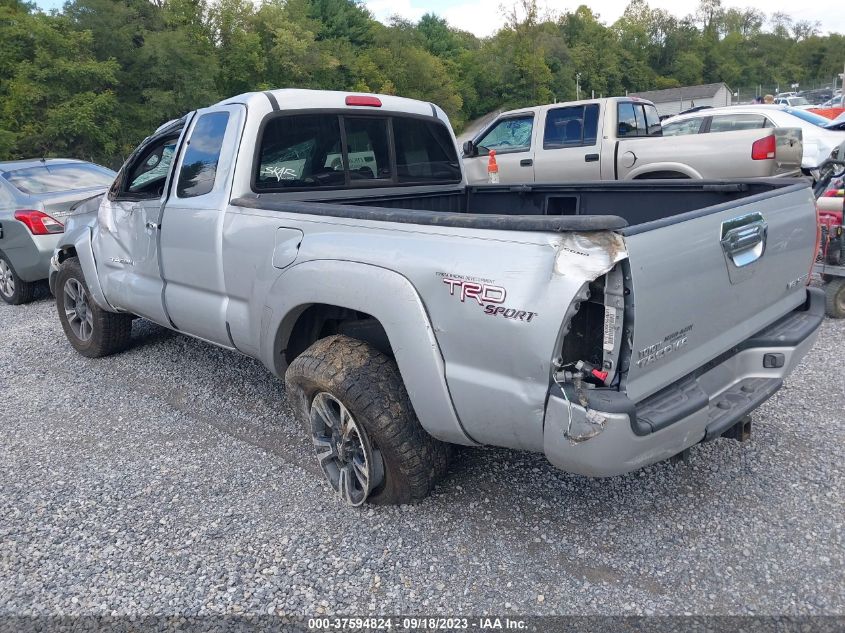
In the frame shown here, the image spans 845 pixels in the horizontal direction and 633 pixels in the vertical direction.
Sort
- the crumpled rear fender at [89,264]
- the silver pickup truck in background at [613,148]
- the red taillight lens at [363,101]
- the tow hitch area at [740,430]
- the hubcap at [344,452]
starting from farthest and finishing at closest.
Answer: the silver pickup truck in background at [613,148] < the crumpled rear fender at [89,264] < the red taillight lens at [363,101] < the hubcap at [344,452] < the tow hitch area at [740,430]

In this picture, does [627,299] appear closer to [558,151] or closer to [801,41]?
[558,151]

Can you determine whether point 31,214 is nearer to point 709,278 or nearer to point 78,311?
point 78,311

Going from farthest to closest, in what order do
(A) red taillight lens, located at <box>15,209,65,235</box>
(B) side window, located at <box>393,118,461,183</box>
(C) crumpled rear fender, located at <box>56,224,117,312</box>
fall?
(A) red taillight lens, located at <box>15,209,65,235</box>
(C) crumpled rear fender, located at <box>56,224,117,312</box>
(B) side window, located at <box>393,118,461,183</box>

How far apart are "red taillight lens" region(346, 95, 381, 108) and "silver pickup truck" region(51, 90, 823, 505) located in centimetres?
2

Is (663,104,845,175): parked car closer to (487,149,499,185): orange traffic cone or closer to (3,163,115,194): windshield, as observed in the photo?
(487,149,499,185): orange traffic cone

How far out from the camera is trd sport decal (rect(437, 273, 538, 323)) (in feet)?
7.43

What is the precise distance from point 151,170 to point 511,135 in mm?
7195

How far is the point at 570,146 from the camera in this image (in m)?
9.94

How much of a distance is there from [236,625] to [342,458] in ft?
2.93

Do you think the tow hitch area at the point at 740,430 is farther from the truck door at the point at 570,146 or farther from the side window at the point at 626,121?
the side window at the point at 626,121

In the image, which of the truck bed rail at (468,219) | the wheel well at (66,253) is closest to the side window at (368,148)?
the truck bed rail at (468,219)

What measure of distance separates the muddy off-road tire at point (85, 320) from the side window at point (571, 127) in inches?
277

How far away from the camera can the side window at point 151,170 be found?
14.6ft

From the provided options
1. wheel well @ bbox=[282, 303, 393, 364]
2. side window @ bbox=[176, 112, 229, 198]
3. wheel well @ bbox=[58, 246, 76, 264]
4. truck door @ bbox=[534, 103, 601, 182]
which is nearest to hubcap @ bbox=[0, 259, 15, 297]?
wheel well @ bbox=[58, 246, 76, 264]
